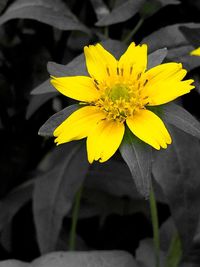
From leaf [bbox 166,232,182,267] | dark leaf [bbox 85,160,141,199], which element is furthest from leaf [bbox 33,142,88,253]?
leaf [bbox 166,232,182,267]

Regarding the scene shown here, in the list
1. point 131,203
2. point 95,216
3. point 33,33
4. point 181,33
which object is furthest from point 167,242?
point 33,33

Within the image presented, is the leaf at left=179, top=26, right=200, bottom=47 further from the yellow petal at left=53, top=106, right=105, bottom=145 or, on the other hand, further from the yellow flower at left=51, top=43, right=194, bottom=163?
the yellow petal at left=53, top=106, right=105, bottom=145

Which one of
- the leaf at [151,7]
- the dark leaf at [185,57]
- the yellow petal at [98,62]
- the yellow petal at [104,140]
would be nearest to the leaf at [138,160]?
the yellow petal at [104,140]

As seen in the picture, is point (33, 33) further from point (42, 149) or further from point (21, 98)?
point (42, 149)

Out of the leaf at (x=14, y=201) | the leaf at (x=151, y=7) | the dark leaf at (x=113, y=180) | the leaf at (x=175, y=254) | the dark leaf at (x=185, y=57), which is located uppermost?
the leaf at (x=151, y=7)

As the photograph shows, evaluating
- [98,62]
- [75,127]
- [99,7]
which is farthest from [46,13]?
[75,127]

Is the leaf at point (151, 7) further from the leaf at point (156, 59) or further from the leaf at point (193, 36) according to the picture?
the leaf at point (156, 59)

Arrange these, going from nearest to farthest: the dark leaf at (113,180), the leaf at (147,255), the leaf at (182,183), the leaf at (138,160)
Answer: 1. the leaf at (138,160)
2. the leaf at (182,183)
3. the leaf at (147,255)
4. the dark leaf at (113,180)
